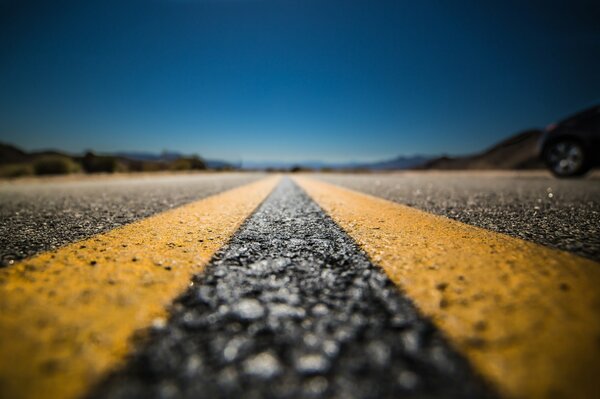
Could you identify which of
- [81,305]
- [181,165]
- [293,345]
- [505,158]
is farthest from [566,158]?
[505,158]

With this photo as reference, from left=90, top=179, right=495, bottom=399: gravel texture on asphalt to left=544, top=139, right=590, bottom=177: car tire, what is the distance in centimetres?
819

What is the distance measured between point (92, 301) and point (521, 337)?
1046 millimetres

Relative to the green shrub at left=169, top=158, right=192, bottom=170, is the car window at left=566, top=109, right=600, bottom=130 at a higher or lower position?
higher

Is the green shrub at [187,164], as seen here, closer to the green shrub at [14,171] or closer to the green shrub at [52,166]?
the green shrub at [52,166]

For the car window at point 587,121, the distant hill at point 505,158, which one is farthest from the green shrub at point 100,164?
the distant hill at point 505,158

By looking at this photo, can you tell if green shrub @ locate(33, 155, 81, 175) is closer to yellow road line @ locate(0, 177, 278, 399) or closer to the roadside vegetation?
the roadside vegetation

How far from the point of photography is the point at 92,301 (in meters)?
0.76

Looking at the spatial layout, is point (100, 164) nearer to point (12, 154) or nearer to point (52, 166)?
point (52, 166)

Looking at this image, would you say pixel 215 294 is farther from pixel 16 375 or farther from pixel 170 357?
pixel 16 375

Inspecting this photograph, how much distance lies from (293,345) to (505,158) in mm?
78889

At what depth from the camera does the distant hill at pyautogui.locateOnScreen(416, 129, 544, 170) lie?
189 ft

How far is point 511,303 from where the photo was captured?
729 mm

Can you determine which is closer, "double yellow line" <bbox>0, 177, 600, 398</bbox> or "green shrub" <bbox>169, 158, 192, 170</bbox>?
"double yellow line" <bbox>0, 177, 600, 398</bbox>

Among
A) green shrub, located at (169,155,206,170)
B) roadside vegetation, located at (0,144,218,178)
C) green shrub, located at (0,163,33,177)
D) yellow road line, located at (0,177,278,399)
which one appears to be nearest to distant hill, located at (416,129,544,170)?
green shrub, located at (169,155,206,170)
